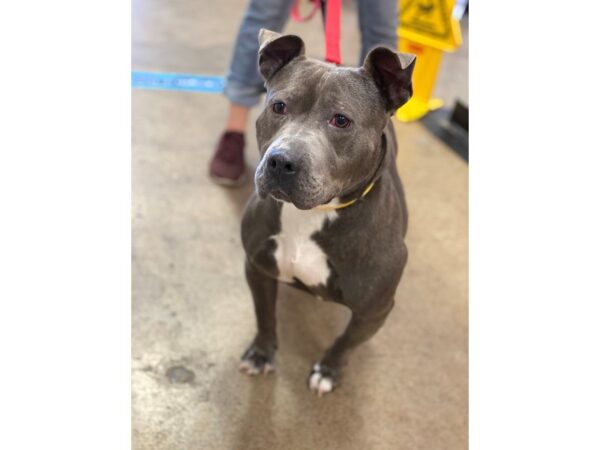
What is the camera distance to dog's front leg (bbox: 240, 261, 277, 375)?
5.47ft

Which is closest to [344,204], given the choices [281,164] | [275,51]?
[281,164]

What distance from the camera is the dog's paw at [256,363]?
1.77m

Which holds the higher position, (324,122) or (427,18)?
(324,122)

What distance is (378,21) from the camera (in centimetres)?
222

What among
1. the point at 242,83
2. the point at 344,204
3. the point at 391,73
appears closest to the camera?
the point at 391,73

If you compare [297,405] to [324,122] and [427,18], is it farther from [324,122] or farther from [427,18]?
[427,18]

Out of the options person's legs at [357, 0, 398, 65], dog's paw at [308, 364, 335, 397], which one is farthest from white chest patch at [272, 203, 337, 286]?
person's legs at [357, 0, 398, 65]

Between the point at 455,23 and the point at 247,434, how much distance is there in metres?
2.51

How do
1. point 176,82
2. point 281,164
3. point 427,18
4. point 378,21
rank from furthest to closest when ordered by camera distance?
point 176,82 → point 427,18 → point 378,21 → point 281,164

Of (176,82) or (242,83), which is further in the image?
(176,82)

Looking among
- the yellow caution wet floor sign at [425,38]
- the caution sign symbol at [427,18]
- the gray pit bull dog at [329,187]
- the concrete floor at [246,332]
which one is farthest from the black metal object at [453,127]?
the gray pit bull dog at [329,187]

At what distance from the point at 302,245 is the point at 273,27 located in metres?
1.23

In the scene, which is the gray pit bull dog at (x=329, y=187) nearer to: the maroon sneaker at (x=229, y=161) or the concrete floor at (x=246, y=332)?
the concrete floor at (x=246, y=332)
